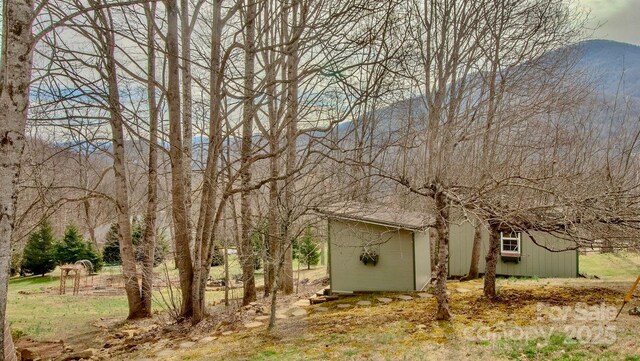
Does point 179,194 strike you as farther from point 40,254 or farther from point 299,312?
point 40,254

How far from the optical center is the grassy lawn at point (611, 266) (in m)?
13.5

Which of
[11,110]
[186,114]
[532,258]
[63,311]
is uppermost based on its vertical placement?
[186,114]

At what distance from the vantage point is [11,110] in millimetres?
3271

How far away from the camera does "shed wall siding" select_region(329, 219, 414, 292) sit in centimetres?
971

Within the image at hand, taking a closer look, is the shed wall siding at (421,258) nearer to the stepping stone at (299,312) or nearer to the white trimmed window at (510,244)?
the white trimmed window at (510,244)

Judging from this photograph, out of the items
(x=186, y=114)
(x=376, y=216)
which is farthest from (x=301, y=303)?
(x=186, y=114)

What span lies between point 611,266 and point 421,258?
401 inches

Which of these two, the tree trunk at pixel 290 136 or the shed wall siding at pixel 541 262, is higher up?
the tree trunk at pixel 290 136

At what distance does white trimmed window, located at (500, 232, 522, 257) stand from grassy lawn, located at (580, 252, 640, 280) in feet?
9.88

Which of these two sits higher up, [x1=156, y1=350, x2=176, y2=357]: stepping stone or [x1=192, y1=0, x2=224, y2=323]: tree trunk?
[x1=192, y1=0, x2=224, y2=323]: tree trunk

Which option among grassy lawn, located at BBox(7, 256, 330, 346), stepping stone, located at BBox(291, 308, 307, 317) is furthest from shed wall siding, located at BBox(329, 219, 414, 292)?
grassy lawn, located at BBox(7, 256, 330, 346)

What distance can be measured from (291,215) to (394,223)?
3.90 m

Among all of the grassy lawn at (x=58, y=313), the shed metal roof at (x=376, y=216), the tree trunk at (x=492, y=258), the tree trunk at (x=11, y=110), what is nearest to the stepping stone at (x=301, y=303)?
the shed metal roof at (x=376, y=216)

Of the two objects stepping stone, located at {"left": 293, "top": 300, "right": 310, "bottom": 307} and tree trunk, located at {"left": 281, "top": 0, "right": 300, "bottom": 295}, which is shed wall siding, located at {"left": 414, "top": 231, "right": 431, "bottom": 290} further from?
tree trunk, located at {"left": 281, "top": 0, "right": 300, "bottom": 295}
